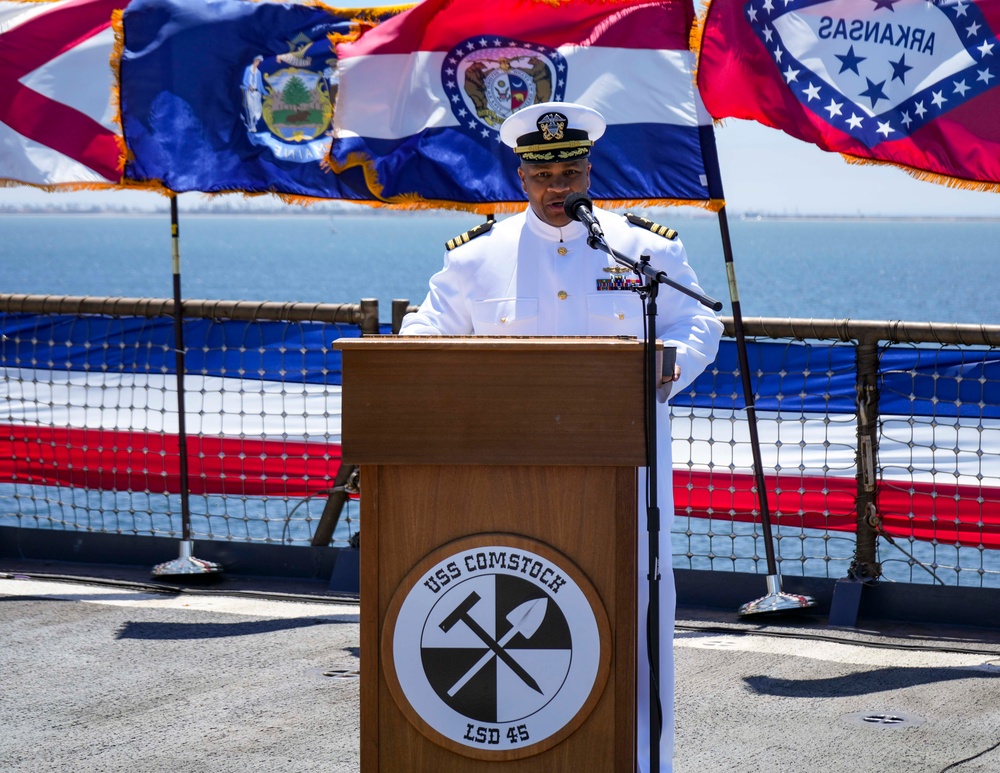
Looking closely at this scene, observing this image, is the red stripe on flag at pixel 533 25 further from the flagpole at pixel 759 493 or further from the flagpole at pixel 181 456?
the flagpole at pixel 181 456

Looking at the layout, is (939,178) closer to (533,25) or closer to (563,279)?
(533,25)

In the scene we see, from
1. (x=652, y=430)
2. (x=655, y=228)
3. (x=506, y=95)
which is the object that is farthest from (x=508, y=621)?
(x=506, y=95)

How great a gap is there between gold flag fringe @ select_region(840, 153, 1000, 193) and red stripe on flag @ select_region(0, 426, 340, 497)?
2.68m

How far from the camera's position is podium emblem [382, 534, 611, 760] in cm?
262

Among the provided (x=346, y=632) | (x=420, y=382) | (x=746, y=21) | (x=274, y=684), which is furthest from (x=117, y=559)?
(x=420, y=382)

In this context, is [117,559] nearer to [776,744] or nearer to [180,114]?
[180,114]

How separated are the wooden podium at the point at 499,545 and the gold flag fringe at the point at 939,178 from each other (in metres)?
2.53

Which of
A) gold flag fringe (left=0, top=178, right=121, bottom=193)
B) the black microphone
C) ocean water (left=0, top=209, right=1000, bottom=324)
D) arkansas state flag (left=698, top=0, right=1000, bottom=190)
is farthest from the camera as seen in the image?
ocean water (left=0, top=209, right=1000, bottom=324)

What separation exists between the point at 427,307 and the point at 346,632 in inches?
67.9

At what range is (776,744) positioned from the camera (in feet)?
12.2

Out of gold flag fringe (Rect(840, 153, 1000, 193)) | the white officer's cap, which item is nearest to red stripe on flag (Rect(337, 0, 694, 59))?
gold flag fringe (Rect(840, 153, 1000, 193))

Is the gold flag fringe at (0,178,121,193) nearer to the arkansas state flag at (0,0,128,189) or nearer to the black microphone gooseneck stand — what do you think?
the arkansas state flag at (0,0,128,189)

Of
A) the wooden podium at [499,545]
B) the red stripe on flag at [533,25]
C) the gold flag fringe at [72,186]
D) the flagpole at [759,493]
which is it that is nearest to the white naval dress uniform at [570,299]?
the wooden podium at [499,545]

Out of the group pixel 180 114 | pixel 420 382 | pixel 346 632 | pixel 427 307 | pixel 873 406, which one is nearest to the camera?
pixel 420 382
